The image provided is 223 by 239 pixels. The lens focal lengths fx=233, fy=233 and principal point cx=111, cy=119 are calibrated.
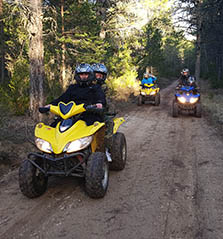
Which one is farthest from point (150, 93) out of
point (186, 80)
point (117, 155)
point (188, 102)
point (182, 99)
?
point (117, 155)

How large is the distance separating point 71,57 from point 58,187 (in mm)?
10105

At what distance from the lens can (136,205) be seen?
11.5 ft

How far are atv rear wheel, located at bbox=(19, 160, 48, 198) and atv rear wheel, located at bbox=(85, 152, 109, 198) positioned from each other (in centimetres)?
79

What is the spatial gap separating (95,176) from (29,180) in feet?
3.27

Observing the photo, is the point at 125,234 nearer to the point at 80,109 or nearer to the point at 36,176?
the point at 36,176

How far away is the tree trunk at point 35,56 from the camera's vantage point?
8.10 metres

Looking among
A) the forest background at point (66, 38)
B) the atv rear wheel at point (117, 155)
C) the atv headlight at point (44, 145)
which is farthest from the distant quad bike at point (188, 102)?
the atv headlight at point (44, 145)

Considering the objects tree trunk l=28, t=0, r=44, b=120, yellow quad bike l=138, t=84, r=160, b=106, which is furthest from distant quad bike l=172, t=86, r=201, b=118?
tree trunk l=28, t=0, r=44, b=120

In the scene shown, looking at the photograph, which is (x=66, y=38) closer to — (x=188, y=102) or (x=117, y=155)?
(x=188, y=102)

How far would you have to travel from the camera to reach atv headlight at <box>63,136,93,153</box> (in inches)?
136

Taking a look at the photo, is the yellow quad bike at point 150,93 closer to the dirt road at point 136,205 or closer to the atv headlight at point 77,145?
the dirt road at point 136,205

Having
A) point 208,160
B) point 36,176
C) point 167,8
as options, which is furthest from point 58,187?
point 167,8

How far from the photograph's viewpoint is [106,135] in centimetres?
456

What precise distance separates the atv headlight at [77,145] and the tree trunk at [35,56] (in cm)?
532
